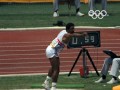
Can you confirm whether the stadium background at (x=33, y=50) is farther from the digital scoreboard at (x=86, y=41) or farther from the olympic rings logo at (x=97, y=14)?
the olympic rings logo at (x=97, y=14)

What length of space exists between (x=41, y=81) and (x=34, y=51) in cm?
393

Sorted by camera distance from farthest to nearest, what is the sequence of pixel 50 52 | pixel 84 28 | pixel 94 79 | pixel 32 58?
pixel 84 28, pixel 32 58, pixel 94 79, pixel 50 52

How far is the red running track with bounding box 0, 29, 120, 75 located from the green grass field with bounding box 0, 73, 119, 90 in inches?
53.1

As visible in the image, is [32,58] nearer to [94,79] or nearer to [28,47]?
[28,47]

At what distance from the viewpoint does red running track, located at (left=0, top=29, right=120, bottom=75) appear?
17353mm

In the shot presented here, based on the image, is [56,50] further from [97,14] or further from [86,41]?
[97,14]

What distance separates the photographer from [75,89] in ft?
43.4

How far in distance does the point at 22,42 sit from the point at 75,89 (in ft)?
20.3

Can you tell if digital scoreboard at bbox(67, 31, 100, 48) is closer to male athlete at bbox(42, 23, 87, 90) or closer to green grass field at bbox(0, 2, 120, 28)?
male athlete at bbox(42, 23, 87, 90)

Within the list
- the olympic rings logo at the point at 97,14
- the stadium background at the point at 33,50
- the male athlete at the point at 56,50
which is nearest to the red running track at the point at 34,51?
the stadium background at the point at 33,50

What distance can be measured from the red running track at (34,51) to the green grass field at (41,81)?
135 centimetres

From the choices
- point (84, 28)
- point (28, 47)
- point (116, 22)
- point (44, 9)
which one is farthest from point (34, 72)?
point (44, 9)

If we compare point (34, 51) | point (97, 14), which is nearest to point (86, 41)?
point (34, 51)

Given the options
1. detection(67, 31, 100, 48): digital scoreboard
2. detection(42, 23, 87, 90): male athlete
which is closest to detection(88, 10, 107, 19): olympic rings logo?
detection(67, 31, 100, 48): digital scoreboard
